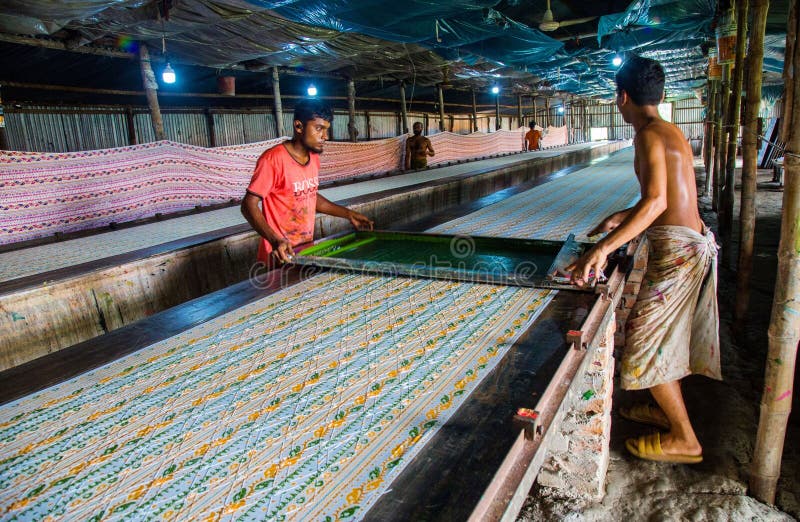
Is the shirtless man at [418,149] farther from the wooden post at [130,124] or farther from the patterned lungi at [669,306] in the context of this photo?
the patterned lungi at [669,306]

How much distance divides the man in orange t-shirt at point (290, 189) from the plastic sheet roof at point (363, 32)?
9.40 feet

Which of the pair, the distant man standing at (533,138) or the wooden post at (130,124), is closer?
the wooden post at (130,124)

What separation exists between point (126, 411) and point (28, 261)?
9.46 ft

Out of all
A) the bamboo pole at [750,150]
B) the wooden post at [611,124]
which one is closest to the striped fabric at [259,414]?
the bamboo pole at [750,150]

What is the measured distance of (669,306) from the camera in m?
2.48

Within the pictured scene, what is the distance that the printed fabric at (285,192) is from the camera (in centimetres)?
285

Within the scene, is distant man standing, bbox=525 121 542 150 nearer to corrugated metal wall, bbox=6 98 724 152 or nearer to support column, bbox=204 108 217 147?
corrugated metal wall, bbox=6 98 724 152

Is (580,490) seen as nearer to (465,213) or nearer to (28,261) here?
(465,213)

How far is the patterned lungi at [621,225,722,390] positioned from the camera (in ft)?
8.00

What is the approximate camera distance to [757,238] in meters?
6.98

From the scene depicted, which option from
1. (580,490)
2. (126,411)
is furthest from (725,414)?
(126,411)

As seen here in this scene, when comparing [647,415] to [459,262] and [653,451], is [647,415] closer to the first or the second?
[653,451]

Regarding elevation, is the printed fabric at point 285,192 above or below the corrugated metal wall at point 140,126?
A: below

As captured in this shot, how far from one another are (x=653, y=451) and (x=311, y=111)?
8.68ft
